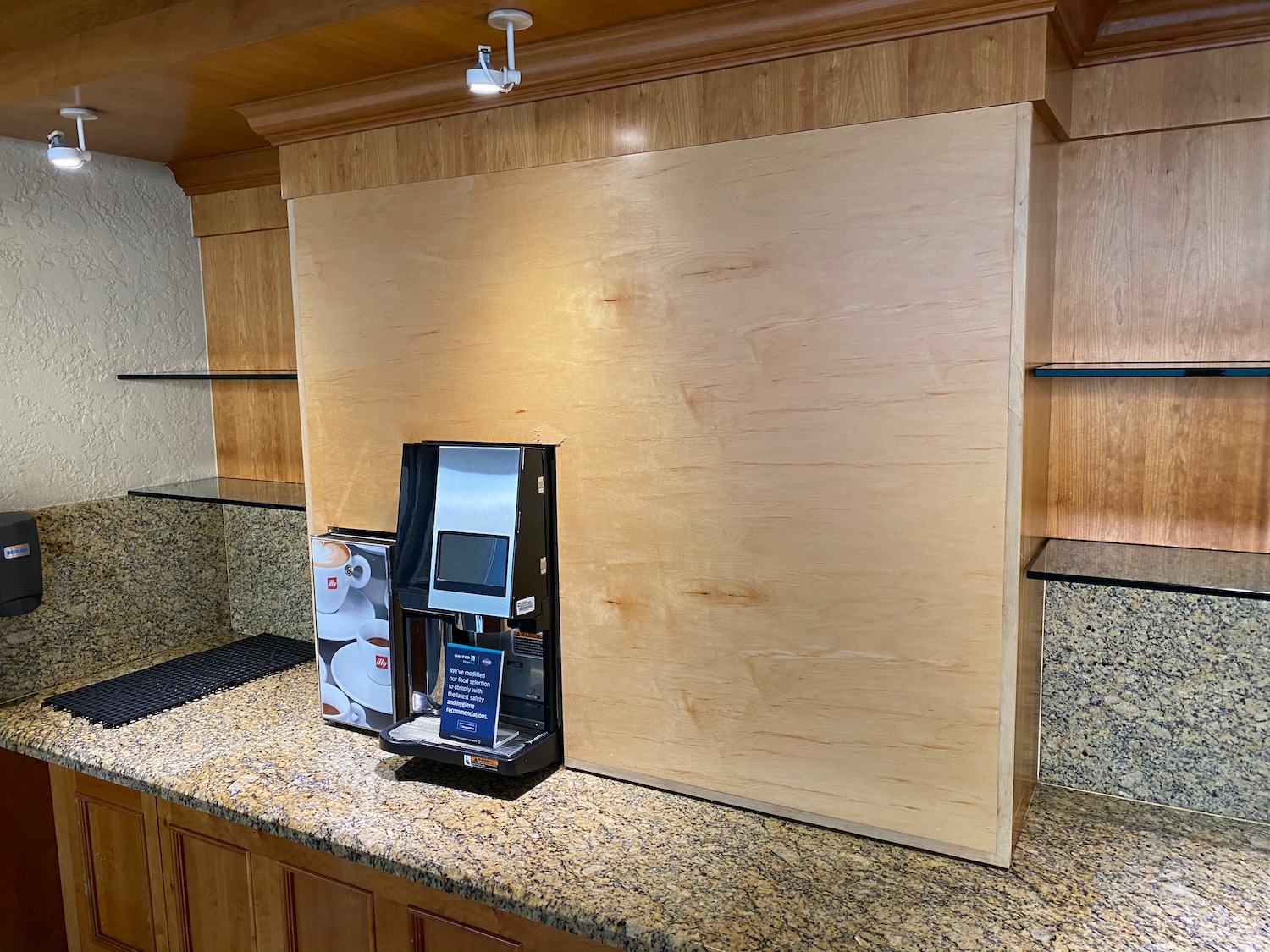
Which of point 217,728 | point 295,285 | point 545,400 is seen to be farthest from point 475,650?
point 295,285

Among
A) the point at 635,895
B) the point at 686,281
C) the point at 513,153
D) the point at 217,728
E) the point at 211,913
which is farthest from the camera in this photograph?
the point at 217,728

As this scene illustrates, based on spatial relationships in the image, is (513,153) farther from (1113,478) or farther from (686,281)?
(1113,478)

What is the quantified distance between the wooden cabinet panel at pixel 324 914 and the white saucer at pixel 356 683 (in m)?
0.33

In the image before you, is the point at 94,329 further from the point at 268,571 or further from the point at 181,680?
the point at 181,680

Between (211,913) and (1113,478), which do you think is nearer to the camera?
(1113,478)

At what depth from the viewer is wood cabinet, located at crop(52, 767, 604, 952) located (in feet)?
4.92

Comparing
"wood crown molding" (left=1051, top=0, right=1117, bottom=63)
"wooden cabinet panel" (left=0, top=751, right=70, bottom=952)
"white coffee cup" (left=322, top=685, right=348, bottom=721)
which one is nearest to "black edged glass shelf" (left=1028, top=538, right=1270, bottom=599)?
"wood crown molding" (left=1051, top=0, right=1117, bottom=63)

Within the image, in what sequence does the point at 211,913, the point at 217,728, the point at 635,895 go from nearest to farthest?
the point at 635,895, the point at 211,913, the point at 217,728

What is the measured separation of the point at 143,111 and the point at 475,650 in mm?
1235

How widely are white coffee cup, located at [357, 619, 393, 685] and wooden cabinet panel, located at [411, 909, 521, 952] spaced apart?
1.57ft

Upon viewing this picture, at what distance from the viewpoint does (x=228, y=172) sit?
2.33 metres

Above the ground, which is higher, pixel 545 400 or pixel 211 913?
pixel 545 400

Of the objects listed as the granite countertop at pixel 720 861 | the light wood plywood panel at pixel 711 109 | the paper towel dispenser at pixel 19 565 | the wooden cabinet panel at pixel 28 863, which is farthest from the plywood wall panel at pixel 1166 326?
the wooden cabinet panel at pixel 28 863

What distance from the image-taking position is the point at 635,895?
1.33 metres
